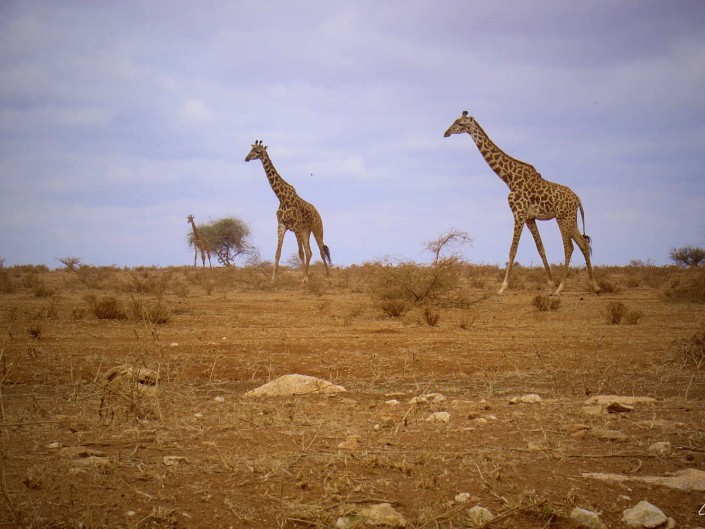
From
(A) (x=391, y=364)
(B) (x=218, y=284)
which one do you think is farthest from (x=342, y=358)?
(B) (x=218, y=284)

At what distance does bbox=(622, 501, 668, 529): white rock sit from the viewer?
8.68 ft

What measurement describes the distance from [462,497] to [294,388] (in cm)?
256

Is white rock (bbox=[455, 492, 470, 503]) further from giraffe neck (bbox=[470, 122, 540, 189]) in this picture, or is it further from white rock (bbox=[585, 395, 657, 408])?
giraffe neck (bbox=[470, 122, 540, 189])

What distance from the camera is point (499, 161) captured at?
17.4 meters

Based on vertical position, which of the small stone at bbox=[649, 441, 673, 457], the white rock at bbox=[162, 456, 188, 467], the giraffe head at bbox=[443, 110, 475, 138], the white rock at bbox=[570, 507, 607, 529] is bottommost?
the white rock at bbox=[570, 507, 607, 529]

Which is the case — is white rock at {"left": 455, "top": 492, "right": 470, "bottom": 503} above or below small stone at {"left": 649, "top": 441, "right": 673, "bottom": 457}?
below

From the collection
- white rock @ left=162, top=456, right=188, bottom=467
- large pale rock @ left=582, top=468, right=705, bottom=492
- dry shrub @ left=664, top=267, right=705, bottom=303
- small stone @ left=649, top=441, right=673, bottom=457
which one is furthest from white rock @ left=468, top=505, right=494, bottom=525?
dry shrub @ left=664, top=267, right=705, bottom=303

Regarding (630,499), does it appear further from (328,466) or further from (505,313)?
(505,313)

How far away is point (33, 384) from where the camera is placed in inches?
217

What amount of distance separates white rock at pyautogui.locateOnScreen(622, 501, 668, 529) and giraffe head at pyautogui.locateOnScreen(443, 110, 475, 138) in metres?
15.3

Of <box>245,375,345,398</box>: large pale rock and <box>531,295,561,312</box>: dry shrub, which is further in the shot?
<box>531,295,561,312</box>: dry shrub

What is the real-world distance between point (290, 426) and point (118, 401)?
122 centimetres

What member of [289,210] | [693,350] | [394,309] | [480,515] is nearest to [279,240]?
[289,210]

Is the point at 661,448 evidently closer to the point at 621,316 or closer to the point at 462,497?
the point at 462,497
